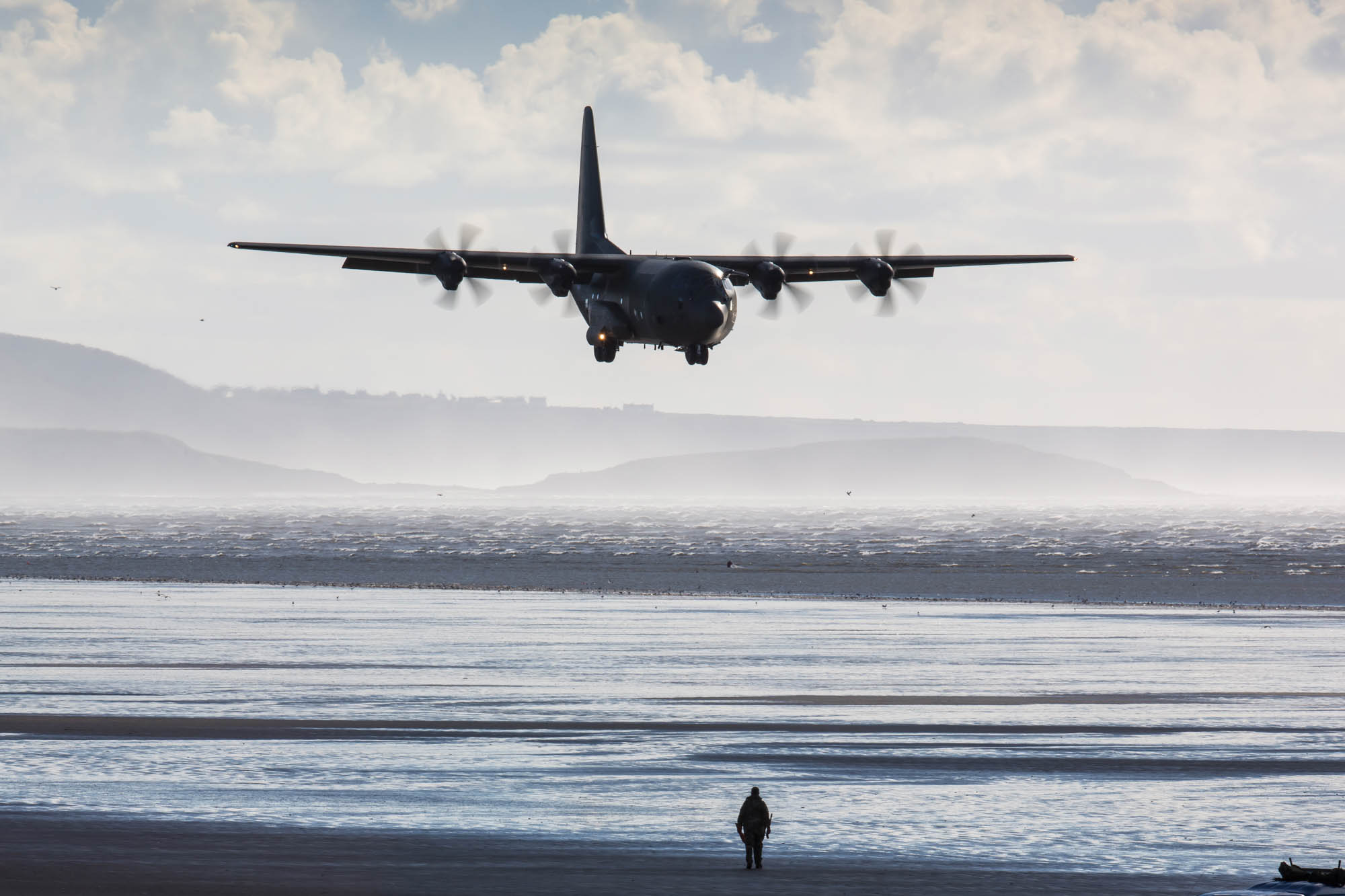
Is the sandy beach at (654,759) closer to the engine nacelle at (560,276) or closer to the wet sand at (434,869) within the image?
the wet sand at (434,869)

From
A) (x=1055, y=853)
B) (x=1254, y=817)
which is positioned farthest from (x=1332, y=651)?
(x=1055, y=853)

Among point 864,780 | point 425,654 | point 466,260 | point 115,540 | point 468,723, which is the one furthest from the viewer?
point 115,540

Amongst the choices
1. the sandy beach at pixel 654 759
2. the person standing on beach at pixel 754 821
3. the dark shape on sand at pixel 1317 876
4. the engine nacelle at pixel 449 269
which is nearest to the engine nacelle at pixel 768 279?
the engine nacelle at pixel 449 269

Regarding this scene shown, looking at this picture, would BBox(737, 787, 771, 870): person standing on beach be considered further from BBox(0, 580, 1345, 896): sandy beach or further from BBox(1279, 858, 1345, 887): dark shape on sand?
BBox(1279, 858, 1345, 887): dark shape on sand

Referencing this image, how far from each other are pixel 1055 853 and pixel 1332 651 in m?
30.3

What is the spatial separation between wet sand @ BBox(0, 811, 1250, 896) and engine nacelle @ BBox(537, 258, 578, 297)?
31.8 m

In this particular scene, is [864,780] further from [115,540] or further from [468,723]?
[115,540]

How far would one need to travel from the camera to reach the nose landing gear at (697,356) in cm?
5028

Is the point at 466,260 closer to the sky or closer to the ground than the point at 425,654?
closer to the sky

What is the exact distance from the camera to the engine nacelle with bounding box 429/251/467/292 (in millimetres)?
51094

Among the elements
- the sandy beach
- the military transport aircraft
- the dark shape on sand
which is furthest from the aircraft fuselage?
the dark shape on sand

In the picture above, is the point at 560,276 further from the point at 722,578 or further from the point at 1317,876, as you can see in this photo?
the point at 1317,876

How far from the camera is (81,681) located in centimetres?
3881

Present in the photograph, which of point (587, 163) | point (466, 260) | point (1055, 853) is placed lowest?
point (1055, 853)
